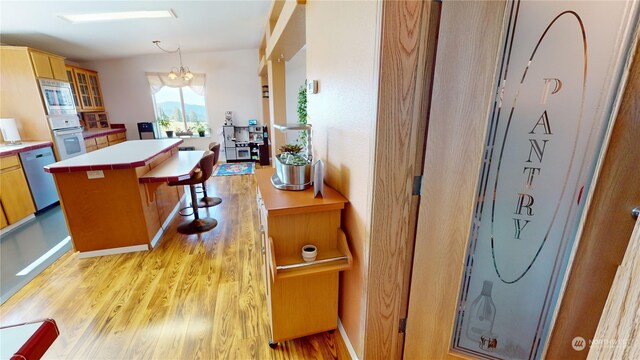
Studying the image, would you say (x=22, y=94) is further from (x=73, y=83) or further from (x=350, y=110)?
(x=350, y=110)

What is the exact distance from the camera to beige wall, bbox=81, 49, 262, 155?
20.1 ft

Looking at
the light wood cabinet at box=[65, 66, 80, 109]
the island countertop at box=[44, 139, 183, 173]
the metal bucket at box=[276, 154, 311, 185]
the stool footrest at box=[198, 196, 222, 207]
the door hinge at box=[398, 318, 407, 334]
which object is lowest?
the stool footrest at box=[198, 196, 222, 207]

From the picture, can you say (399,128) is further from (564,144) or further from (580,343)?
(580,343)

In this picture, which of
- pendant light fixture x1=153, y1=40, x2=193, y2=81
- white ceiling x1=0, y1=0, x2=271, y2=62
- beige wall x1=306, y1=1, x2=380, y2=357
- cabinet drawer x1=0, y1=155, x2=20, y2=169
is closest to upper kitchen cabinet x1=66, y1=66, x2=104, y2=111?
white ceiling x1=0, y1=0, x2=271, y2=62

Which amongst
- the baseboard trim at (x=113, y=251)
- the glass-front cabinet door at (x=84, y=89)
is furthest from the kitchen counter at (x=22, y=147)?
the glass-front cabinet door at (x=84, y=89)

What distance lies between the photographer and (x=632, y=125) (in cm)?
85

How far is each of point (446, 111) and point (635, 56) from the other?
0.54 metres

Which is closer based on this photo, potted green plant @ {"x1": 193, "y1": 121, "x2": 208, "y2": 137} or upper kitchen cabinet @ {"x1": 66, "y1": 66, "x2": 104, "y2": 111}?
upper kitchen cabinet @ {"x1": 66, "y1": 66, "x2": 104, "y2": 111}

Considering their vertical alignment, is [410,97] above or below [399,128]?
above

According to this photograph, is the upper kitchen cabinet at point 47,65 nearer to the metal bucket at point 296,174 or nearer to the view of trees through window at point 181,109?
the view of trees through window at point 181,109

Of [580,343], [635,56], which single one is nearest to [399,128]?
[635,56]

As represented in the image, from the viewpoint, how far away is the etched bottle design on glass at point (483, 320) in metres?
1.23

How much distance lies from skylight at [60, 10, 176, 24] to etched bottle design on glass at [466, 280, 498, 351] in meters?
4.58

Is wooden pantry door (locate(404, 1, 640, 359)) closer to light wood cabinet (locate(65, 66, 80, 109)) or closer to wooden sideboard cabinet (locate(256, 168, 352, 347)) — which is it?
wooden sideboard cabinet (locate(256, 168, 352, 347))
